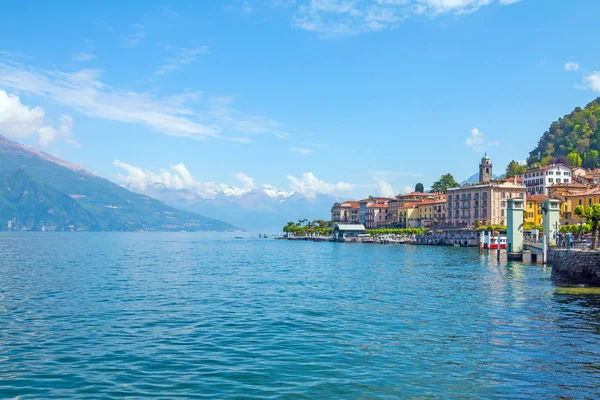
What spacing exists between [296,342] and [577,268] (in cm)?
3058

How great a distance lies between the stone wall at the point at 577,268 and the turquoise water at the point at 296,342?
3.79 m

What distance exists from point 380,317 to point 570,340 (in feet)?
32.7

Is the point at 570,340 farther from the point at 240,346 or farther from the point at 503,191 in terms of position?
the point at 503,191

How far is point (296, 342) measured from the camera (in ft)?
79.5

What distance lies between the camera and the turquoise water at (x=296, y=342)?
17750 mm

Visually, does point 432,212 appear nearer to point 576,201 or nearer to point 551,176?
point 551,176

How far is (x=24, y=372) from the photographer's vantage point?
1900 centimetres

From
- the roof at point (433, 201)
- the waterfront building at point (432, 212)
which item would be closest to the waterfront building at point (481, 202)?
the waterfront building at point (432, 212)

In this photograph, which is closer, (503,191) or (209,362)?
(209,362)

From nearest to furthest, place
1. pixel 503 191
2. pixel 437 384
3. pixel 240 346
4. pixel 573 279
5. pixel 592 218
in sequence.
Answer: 1. pixel 437 384
2. pixel 240 346
3. pixel 573 279
4. pixel 592 218
5. pixel 503 191

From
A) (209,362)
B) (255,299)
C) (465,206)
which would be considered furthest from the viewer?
(465,206)

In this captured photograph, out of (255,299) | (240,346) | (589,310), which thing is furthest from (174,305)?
(589,310)

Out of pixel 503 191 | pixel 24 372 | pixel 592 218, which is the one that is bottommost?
pixel 24 372

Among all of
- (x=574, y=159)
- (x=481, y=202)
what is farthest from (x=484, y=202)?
(x=574, y=159)
